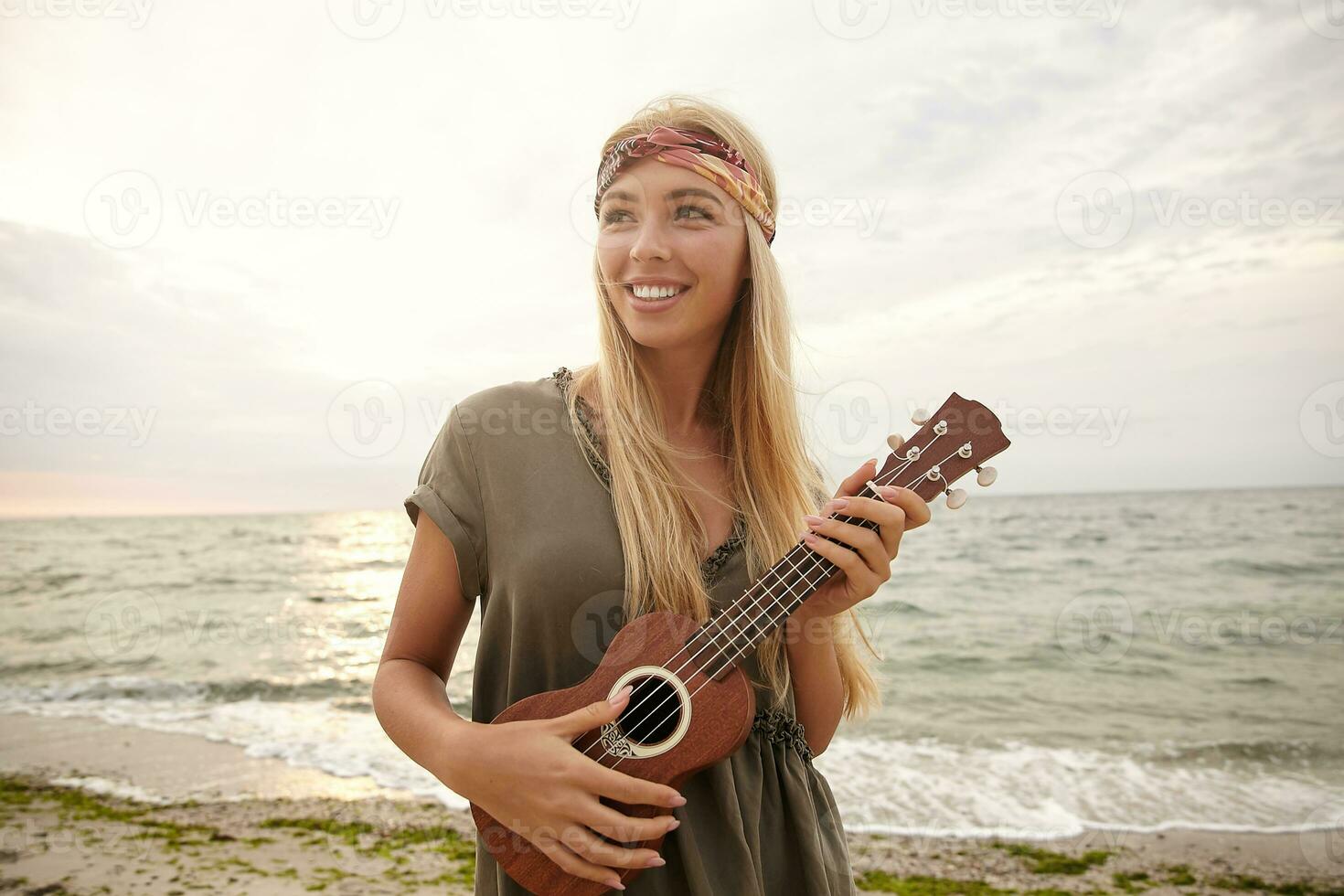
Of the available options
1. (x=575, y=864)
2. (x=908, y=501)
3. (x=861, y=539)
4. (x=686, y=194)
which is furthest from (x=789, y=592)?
(x=686, y=194)

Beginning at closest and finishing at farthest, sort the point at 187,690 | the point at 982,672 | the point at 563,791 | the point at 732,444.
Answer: the point at 563,791
the point at 732,444
the point at 187,690
the point at 982,672

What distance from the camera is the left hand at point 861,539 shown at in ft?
5.61

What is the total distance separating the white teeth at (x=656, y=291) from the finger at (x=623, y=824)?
1.16 meters

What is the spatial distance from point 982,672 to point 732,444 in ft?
35.6

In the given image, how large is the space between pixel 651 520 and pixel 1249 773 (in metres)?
8.61

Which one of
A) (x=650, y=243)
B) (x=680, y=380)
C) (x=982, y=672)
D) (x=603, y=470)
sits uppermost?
(x=650, y=243)

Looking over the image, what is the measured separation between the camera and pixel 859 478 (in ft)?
6.01

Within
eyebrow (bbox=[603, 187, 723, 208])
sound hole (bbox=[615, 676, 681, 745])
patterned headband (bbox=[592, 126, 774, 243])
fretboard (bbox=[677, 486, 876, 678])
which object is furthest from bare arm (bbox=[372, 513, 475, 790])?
patterned headband (bbox=[592, 126, 774, 243])

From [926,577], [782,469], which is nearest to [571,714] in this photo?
[782,469]

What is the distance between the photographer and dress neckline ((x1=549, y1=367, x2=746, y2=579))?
1933 mm

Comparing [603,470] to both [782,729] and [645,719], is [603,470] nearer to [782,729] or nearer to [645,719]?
[645,719]

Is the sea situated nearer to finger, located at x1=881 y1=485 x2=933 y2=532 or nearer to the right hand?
finger, located at x1=881 y1=485 x2=933 y2=532

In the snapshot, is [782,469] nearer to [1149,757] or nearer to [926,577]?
[1149,757]

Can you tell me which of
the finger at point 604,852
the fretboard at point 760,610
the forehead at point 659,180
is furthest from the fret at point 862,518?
the forehead at point 659,180
